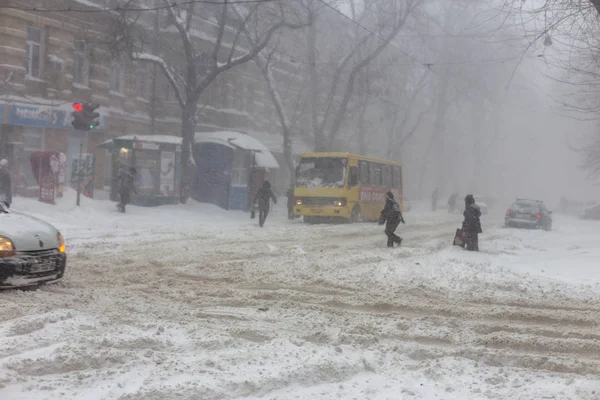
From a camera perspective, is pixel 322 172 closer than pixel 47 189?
No

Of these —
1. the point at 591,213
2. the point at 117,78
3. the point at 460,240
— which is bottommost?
the point at 460,240

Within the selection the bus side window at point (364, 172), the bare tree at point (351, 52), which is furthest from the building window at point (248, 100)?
the bus side window at point (364, 172)

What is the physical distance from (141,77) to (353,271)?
85.9 ft

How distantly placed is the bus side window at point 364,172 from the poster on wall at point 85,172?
1041 centimetres

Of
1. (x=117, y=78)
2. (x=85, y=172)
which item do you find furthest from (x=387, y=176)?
(x=117, y=78)

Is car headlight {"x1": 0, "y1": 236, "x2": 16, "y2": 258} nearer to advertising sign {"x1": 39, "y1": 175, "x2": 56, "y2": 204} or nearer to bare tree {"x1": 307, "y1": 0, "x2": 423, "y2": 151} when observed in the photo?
advertising sign {"x1": 39, "y1": 175, "x2": 56, "y2": 204}

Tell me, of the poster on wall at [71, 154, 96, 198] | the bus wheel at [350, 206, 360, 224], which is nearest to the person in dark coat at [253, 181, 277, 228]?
the bus wheel at [350, 206, 360, 224]

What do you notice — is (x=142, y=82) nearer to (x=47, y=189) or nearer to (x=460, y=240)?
(x=47, y=189)

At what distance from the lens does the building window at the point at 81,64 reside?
98.8 feet

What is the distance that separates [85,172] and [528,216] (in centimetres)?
1827

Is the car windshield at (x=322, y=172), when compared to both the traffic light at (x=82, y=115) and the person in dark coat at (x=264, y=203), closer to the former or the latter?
the person in dark coat at (x=264, y=203)

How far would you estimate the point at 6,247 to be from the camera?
7.78 meters

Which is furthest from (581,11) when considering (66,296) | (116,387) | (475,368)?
(116,387)

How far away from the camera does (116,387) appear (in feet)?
15.8
